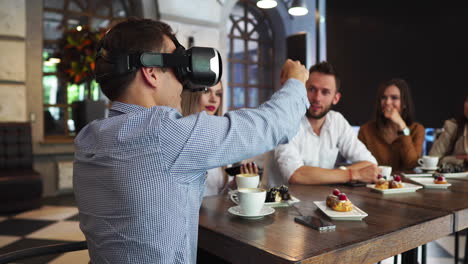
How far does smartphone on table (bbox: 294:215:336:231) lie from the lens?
3.05 ft

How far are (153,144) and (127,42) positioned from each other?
257 millimetres

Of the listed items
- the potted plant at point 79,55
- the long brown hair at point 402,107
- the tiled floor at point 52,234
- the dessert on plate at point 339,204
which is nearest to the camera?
the dessert on plate at point 339,204

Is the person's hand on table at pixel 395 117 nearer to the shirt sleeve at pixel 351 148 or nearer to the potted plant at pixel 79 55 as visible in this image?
the shirt sleeve at pixel 351 148

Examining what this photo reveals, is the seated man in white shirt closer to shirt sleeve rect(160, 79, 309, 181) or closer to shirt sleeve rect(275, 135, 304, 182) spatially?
shirt sleeve rect(275, 135, 304, 182)

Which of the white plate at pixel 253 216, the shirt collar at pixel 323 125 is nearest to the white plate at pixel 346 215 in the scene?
the white plate at pixel 253 216

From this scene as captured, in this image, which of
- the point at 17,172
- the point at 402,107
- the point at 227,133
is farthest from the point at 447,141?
the point at 17,172

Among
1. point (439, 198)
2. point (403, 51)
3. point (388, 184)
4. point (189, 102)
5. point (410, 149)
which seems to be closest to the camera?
point (439, 198)

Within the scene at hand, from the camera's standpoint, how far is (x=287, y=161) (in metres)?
1.86

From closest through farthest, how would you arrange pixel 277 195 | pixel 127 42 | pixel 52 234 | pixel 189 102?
pixel 127 42 < pixel 277 195 < pixel 189 102 < pixel 52 234

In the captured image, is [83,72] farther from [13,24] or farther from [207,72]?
[207,72]

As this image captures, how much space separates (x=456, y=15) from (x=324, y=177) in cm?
366

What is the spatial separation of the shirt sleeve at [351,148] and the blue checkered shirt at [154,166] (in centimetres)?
156

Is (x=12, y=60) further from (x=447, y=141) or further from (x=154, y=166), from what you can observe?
(x=447, y=141)

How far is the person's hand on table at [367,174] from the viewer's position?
1645 millimetres
